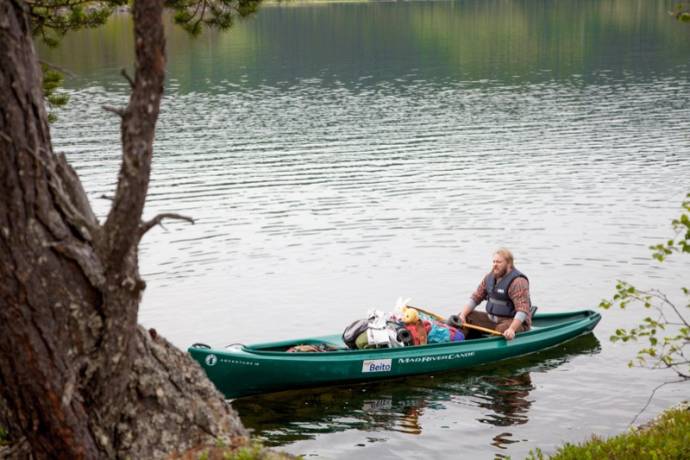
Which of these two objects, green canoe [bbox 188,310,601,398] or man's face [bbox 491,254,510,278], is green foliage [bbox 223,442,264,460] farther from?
man's face [bbox 491,254,510,278]

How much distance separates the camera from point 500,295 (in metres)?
15.4

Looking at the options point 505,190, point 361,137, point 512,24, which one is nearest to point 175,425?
point 505,190

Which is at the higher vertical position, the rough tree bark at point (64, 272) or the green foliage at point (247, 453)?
the rough tree bark at point (64, 272)

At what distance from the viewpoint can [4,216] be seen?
5.00 m

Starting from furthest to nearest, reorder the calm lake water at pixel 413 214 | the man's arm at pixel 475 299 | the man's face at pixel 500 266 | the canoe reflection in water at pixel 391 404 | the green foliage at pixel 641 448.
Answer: the man's arm at pixel 475 299 < the man's face at pixel 500 266 < the calm lake water at pixel 413 214 < the canoe reflection in water at pixel 391 404 < the green foliage at pixel 641 448

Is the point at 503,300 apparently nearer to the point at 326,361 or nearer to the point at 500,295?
the point at 500,295

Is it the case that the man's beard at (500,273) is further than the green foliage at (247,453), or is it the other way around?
the man's beard at (500,273)

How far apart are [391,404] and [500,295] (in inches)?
103

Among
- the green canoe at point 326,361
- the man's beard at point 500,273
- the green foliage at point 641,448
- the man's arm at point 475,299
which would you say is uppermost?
the green foliage at point 641,448

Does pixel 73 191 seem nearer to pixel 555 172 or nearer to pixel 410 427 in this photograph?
pixel 410 427

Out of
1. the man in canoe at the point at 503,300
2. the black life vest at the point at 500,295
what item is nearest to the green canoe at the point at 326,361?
the man in canoe at the point at 503,300

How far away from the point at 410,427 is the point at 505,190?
47.8ft

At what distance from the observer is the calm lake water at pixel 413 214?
46.0ft

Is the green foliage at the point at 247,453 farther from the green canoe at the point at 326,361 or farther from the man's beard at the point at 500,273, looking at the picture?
the man's beard at the point at 500,273
